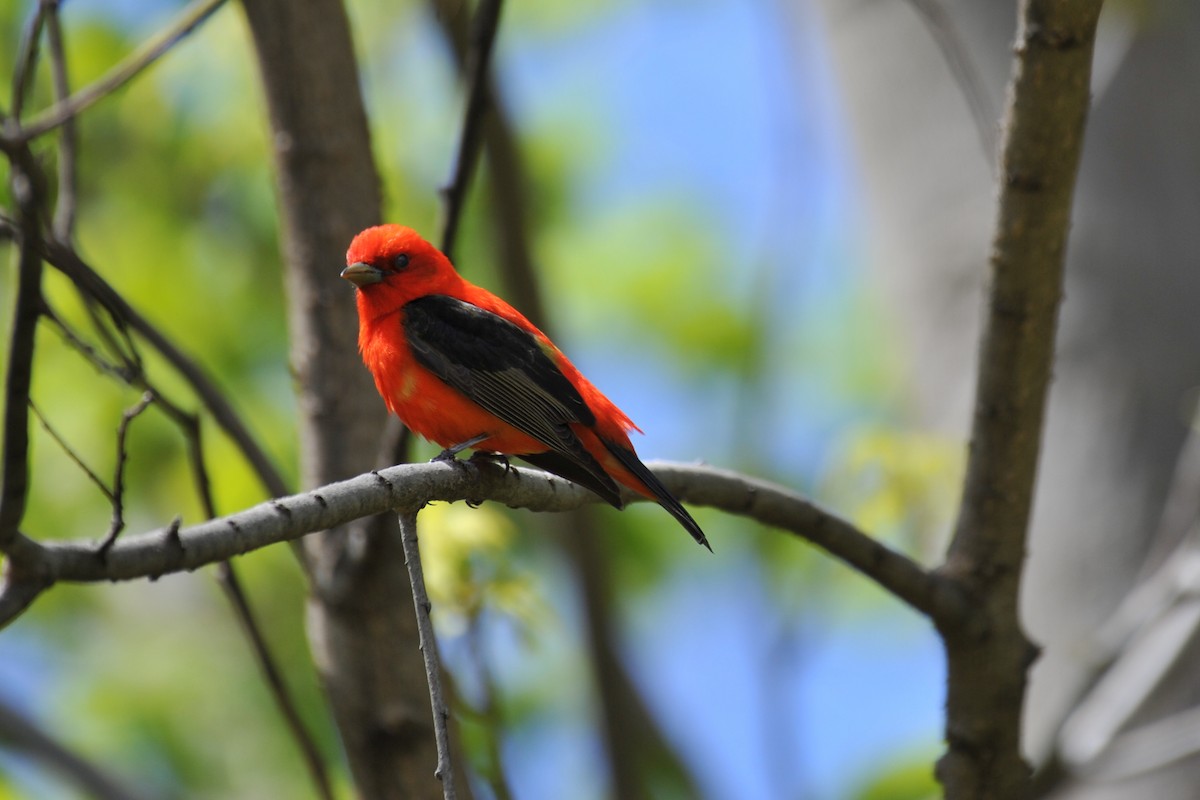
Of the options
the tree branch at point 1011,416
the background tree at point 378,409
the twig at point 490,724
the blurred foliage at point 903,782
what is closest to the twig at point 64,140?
the background tree at point 378,409

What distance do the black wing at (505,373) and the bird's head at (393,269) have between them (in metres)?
0.10

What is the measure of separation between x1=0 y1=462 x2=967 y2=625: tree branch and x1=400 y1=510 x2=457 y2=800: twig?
8 cm

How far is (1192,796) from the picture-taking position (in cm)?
553

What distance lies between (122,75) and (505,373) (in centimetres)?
151

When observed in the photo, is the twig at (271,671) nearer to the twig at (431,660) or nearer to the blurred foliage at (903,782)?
the twig at (431,660)

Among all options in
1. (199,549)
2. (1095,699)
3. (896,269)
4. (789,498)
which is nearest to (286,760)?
(896,269)

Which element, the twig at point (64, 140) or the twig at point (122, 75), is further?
the twig at point (64, 140)

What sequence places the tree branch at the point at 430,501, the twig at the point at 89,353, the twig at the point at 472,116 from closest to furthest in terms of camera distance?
1. the tree branch at the point at 430,501
2. the twig at the point at 89,353
3. the twig at the point at 472,116

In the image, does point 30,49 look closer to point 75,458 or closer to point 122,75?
point 122,75

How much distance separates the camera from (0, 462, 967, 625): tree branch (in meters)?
1.97

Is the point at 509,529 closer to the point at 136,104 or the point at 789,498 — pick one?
the point at 789,498

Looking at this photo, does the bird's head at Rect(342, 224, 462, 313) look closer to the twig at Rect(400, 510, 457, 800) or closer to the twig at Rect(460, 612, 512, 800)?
the twig at Rect(460, 612, 512, 800)

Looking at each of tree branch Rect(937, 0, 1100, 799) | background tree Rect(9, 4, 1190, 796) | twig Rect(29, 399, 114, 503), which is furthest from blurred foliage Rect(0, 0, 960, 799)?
twig Rect(29, 399, 114, 503)

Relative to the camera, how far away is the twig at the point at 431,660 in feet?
7.25
